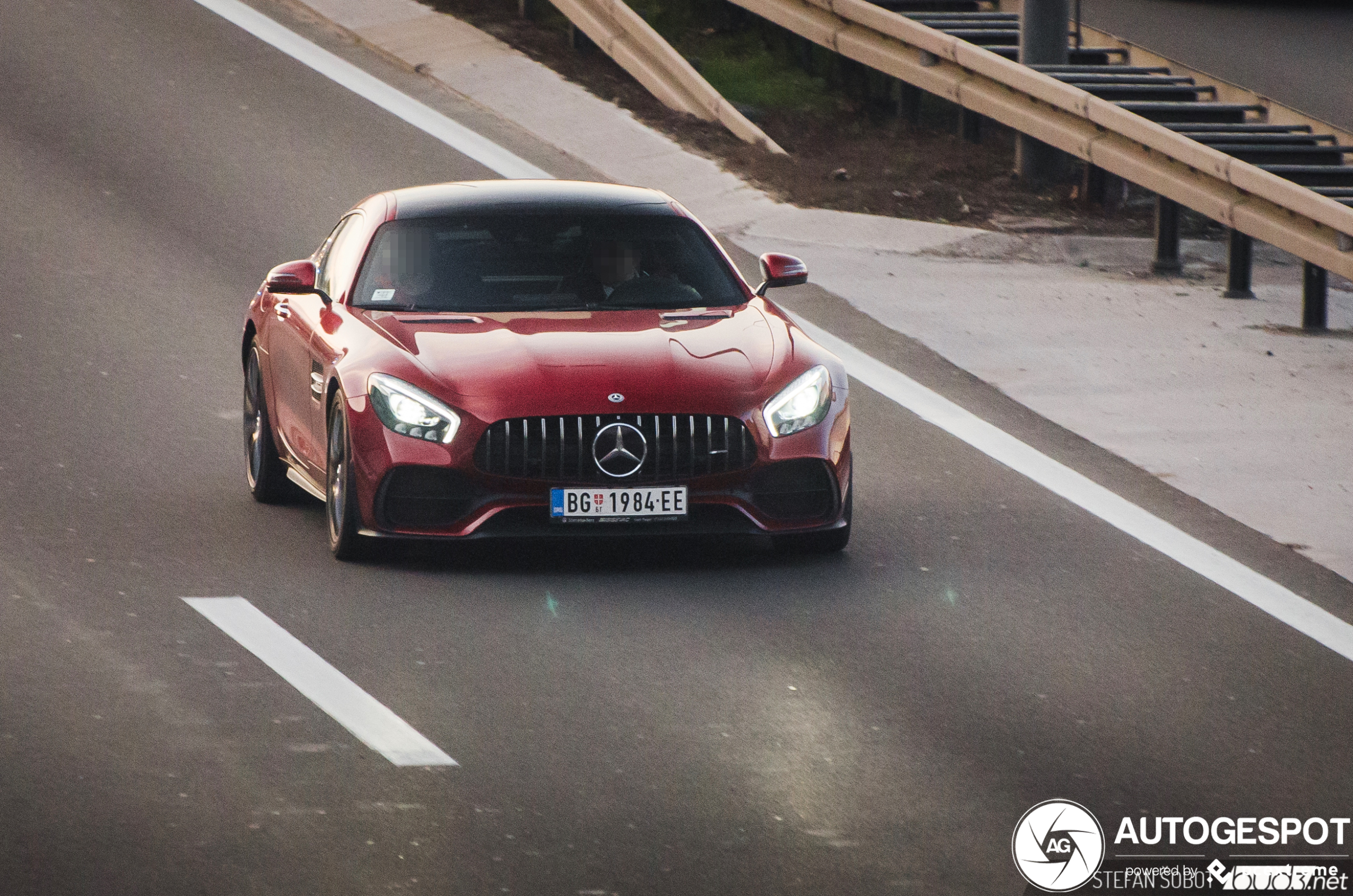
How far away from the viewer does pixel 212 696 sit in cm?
737

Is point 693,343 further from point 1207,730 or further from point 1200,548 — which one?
point 1207,730

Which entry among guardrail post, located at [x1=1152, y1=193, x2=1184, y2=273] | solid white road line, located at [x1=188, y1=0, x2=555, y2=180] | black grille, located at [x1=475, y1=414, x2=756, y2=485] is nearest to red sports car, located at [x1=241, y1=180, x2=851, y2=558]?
black grille, located at [x1=475, y1=414, x2=756, y2=485]

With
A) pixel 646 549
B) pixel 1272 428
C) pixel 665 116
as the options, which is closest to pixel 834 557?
pixel 646 549

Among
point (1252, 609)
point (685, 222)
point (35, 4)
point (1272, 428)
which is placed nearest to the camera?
point (1252, 609)

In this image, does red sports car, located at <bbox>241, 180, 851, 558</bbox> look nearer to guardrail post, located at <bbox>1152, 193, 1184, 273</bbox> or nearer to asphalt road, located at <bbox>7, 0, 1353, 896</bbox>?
asphalt road, located at <bbox>7, 0, 1353, 896</bbox>

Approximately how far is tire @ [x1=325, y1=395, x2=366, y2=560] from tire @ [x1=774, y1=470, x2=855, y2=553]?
1.66m

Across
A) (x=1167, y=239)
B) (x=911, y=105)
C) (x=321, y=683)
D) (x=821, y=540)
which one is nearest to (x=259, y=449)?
(x=821, y=540)

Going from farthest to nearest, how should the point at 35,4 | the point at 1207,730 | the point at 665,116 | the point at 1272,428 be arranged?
1. the point at 35,4
2. the point at 665,116
3. the point at 1272,428
4. the point at 1207,730

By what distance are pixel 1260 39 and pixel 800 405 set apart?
12.3 m

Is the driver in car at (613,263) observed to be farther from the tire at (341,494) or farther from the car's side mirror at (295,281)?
the tire at (341,494)

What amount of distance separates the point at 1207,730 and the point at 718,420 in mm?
2530

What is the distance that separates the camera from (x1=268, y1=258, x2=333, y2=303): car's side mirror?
10.2 metres

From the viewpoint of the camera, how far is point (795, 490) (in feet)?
30.5

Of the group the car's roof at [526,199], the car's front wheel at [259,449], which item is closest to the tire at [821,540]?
the car's roof at [526,199]
